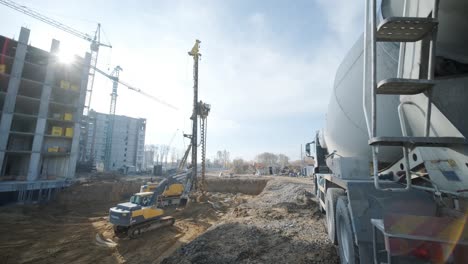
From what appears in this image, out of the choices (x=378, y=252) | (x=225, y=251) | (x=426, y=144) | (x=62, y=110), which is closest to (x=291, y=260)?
(x=225, y=251)

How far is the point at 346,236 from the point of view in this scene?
391 cm

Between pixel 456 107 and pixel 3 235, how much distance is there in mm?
18124

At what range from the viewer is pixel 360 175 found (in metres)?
4.20

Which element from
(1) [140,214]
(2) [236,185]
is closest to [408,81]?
(1) [140,214]

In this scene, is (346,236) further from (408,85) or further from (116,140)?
(116,140)

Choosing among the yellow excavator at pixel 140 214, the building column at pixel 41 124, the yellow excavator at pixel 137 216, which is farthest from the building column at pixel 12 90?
the yellow excavator at pixel 137 216

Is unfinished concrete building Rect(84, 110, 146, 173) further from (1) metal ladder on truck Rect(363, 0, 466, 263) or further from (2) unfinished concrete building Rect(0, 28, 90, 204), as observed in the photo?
(1) metal ladder on truck Rect(363, 0, 466, 263)

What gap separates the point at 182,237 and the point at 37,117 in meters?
21.7

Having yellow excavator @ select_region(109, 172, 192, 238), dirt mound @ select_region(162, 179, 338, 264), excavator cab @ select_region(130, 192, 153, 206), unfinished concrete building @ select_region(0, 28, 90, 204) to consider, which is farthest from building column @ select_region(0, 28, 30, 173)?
dirt mound @ select_region(162, 179, 338, 264)

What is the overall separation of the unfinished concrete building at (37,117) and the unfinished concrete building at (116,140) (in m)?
29.1

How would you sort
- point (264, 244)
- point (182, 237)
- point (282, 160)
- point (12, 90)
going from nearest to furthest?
point (264, 244) < point (182, 237) < point (12, 90) < point (282, 160)

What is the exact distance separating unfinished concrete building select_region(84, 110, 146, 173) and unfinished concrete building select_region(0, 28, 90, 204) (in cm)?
2907

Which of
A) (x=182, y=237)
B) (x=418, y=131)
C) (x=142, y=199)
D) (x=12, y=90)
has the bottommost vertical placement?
(x=182, y=237)

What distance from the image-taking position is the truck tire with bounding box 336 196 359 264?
358 centimetres
